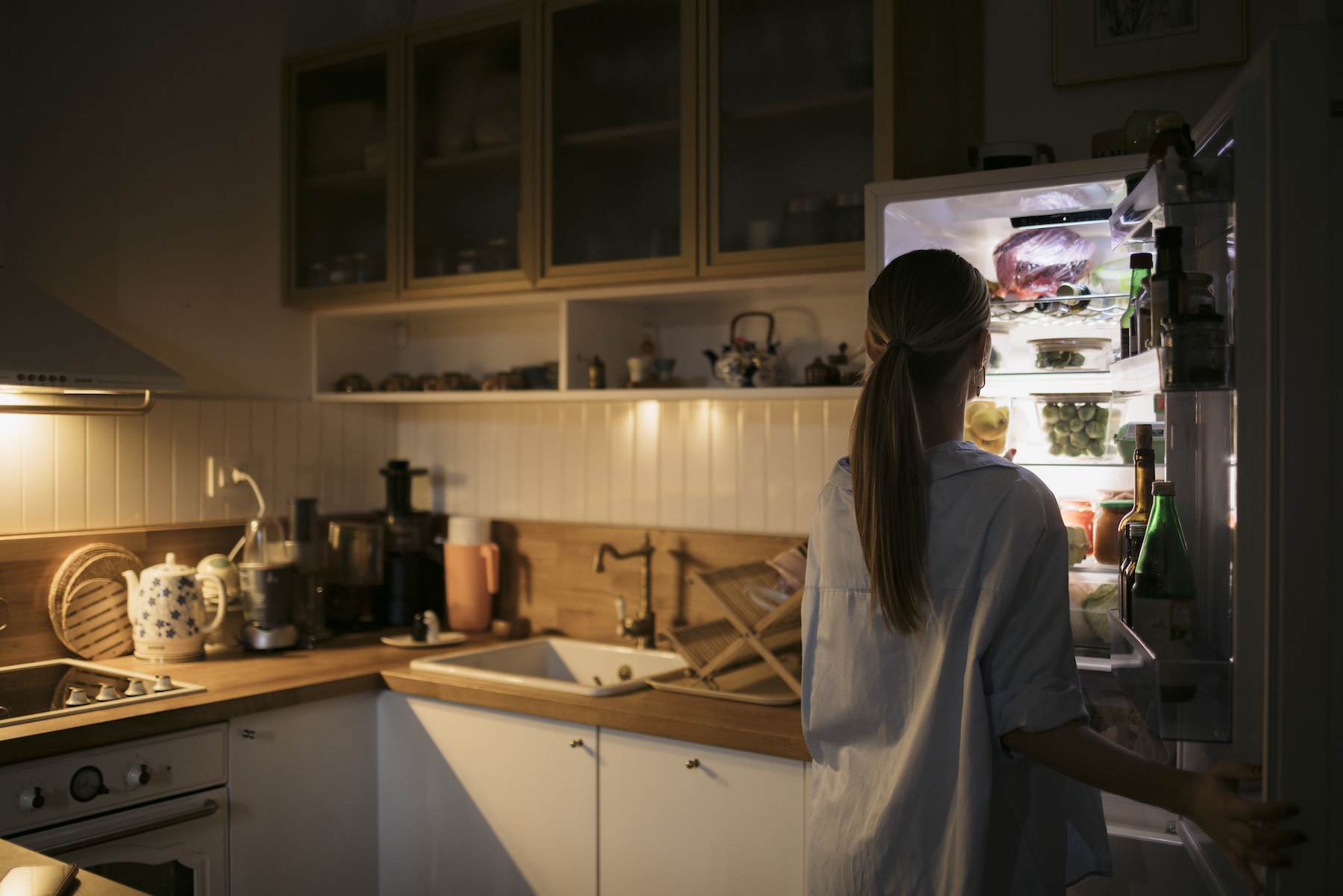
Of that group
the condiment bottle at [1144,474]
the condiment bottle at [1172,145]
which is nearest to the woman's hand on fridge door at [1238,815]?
the condiment bottle at [1144,474]

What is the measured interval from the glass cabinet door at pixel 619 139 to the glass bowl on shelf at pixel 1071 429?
2.65 ft

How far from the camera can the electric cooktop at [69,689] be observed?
2.01 m

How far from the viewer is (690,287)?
2379 millimetres

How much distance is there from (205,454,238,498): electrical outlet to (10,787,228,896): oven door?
94cm

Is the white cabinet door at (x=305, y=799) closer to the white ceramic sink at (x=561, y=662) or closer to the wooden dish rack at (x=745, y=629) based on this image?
the white ceramic sink at (x=561, y=662)

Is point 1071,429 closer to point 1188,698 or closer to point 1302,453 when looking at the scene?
point 1188,698

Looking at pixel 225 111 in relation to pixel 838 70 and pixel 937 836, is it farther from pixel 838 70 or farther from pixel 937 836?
pixel 937 836

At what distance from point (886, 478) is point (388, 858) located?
1.78 metres

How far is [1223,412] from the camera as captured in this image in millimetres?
1385

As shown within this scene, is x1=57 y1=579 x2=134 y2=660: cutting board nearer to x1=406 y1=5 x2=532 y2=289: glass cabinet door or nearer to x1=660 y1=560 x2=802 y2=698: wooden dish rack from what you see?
x1=406 y1=5 x2=532 y2=289: glass cabinet door

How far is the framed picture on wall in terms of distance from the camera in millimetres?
2045

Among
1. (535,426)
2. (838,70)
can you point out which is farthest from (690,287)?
(535,426)

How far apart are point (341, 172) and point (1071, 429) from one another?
199 centimetres

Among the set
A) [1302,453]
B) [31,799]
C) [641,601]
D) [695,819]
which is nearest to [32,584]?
[31,799]
